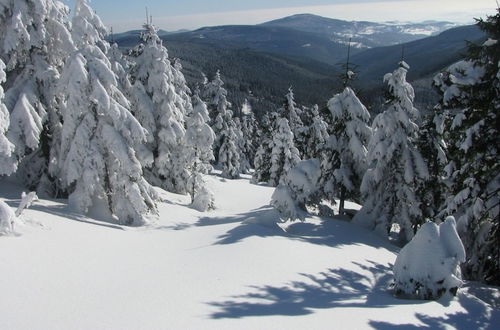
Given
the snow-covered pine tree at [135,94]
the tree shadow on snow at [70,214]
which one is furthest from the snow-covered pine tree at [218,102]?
the tree shadow on snow at [70,214]

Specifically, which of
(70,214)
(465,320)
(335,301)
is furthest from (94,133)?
(465,320)

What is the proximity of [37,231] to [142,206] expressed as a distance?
6.23 meters

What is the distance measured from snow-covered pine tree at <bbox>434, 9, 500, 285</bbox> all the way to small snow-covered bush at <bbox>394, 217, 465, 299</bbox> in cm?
270

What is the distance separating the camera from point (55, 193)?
2006 cm

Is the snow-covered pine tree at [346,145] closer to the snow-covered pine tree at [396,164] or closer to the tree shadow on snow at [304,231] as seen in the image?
the snow-covered pine tree at [396,164]

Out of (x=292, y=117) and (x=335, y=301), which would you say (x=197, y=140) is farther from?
(x=292, y=117)

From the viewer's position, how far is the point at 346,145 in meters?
25.0

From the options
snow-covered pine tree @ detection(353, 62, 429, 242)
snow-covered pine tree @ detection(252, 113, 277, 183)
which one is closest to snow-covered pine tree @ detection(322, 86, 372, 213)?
snow-covered pine tree @ detection(353, 62, 429, 242)

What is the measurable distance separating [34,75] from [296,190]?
1399cm

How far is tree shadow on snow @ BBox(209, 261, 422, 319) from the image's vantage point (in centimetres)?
938

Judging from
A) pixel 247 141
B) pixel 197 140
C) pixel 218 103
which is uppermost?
pixel 218 103

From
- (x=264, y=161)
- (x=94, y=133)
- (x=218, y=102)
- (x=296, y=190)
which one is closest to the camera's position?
(x=94, y=133)

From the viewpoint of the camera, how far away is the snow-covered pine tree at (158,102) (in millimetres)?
27172

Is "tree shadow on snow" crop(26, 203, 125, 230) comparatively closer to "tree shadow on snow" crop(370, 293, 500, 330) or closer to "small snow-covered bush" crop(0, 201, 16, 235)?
"small snow-covered bush" crop(0, 201, 16, 235)
